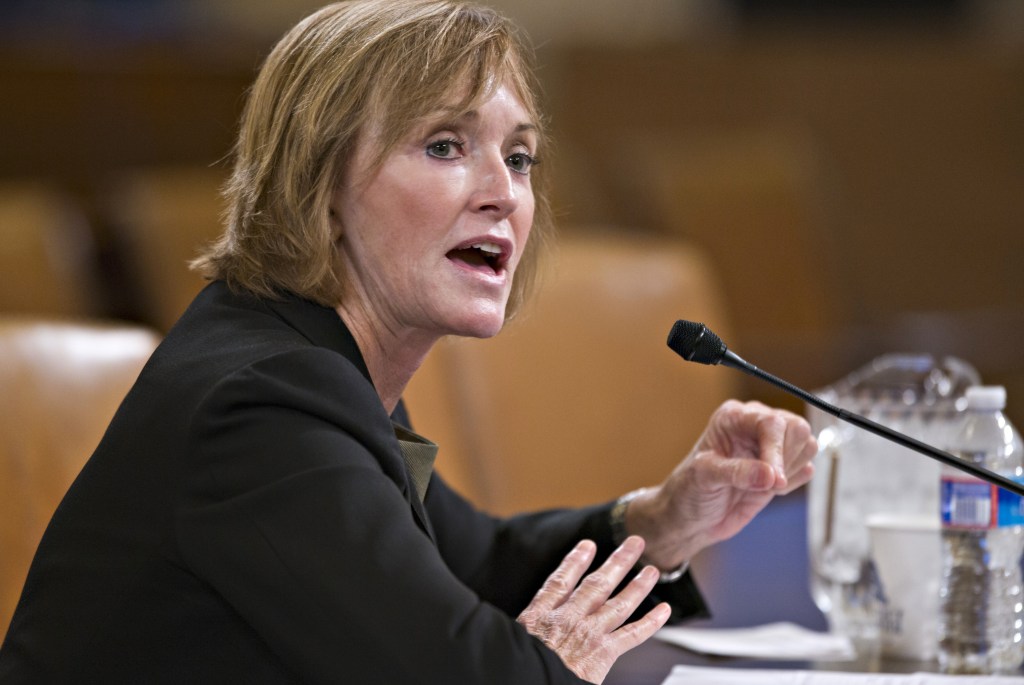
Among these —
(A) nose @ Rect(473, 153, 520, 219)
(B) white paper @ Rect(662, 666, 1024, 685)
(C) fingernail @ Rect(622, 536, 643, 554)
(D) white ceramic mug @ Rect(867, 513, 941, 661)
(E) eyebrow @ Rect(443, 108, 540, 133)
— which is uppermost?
(E) eyebrow @ Rect(443, 108, 540, 133)

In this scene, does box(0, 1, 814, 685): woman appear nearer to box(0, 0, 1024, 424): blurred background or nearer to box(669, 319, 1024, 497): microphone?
box(669, 319, 1024, 497): microphone

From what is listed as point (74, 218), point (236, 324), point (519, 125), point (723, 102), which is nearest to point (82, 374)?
point (236, 324)

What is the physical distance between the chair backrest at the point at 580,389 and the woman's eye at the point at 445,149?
0.94 m

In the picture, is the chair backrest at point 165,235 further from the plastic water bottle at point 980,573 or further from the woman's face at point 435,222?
the plastic water bottle at point 980,573

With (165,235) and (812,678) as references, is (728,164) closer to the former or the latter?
(165,235)

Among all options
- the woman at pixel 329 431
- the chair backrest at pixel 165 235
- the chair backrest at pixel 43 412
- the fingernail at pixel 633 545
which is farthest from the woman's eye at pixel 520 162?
the chair backrest at pixel 165 235

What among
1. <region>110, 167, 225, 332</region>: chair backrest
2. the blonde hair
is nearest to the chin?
the blonde hair

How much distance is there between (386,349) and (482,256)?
0.39ft

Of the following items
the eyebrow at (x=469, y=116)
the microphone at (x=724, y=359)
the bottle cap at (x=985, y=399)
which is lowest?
the bottle cap at (x=985, y=399)

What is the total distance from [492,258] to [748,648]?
47cm

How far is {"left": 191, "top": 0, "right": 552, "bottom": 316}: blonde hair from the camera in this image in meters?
1.08

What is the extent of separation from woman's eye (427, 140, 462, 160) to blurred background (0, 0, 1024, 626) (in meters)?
1.60

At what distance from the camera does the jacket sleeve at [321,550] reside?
86 cm

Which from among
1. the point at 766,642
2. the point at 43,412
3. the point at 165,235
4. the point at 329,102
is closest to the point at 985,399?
the point at 766,642
